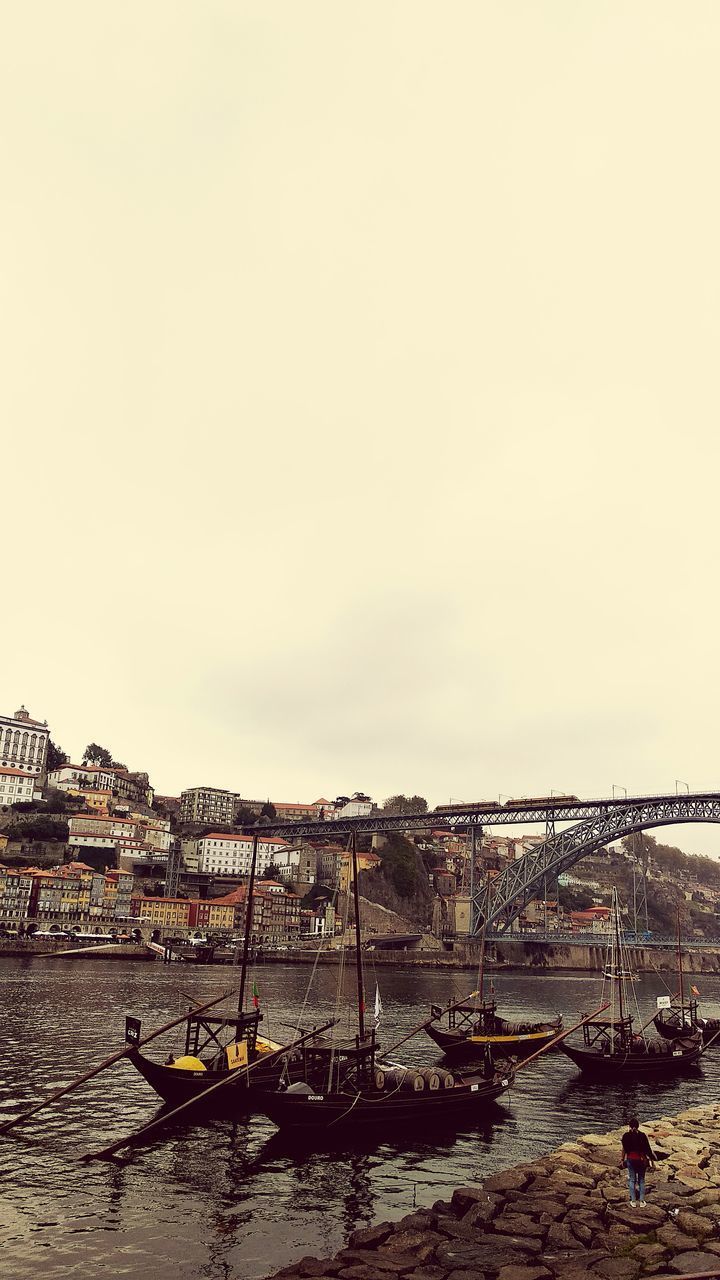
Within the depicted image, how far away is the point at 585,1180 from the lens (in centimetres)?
1869

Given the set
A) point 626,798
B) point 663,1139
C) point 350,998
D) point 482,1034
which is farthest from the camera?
point 626,798

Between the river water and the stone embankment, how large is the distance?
166 cm

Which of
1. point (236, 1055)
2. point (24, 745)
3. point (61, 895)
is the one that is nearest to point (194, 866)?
point (61, 895)

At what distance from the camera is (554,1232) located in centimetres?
1545

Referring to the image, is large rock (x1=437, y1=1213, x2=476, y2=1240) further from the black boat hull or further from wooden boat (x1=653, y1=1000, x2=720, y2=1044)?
wooden boat (x1=653, y1=1000, x2=720, y2=1044)

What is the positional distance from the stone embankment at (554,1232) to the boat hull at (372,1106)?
5.38 m

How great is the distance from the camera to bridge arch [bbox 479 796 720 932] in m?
101

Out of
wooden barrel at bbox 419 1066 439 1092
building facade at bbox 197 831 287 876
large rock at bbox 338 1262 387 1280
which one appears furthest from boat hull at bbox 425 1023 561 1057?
building facade at bbox 197 831 287 876

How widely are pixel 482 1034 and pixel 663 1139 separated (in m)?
18.0

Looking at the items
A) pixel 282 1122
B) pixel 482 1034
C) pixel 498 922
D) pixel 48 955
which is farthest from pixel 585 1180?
pixel 498 922

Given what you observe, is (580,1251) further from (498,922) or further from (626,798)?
(498,922)

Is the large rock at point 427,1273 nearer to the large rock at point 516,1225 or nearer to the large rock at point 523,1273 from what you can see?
the large rock at point 523,1273

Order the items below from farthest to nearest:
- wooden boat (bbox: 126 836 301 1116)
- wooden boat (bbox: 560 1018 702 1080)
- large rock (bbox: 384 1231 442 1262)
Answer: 1. wooden boat (bbox: 560 1018 702 1080)
2. wooden boat (bbox: 126 836 301 1116)
3. large rock (bbox: 384 1231 442 1262)

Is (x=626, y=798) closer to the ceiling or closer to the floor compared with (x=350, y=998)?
closer to the ceiling
